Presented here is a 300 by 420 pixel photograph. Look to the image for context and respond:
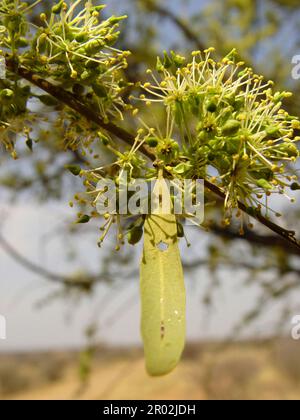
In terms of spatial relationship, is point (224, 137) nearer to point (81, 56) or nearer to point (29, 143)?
point (81, 56)

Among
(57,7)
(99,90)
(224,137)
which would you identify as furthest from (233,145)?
(57,7)

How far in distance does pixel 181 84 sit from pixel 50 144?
165 centimetres

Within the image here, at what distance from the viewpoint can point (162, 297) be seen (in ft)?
2.41

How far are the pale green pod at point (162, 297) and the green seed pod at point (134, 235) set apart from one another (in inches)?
0.8

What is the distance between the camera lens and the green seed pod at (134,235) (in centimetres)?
81

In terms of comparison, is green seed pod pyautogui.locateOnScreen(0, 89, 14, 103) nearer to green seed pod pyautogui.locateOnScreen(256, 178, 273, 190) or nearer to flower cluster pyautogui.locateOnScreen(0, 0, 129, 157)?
flower cluster pyautogui.locateOnScreen(0, 0, 129, 157)

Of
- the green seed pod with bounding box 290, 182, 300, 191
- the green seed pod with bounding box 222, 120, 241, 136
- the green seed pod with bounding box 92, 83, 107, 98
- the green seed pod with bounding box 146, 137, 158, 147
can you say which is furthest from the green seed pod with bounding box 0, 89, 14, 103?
the green seed pod with bounding box 290, 182, 300, 191

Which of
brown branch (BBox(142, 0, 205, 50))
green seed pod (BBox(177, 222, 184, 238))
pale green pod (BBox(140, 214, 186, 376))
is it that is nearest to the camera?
pale green pod (BBox(140, 214, 186, 376))

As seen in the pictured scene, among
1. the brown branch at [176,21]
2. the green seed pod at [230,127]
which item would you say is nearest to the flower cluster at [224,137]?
the green seed pod at [230,127]

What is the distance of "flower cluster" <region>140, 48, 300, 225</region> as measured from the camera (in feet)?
2.68

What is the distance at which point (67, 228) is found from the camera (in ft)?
9.82

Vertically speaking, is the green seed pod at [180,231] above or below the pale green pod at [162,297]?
above

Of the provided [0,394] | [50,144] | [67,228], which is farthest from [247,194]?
[0,394]

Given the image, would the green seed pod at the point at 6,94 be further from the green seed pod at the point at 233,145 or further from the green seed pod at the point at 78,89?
the green seed pod at the point at 233,145
